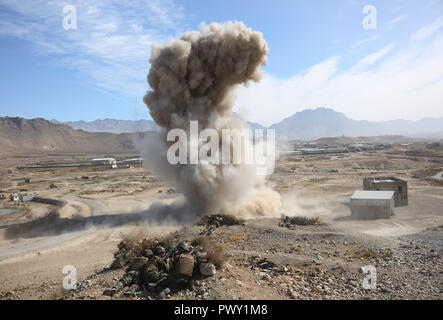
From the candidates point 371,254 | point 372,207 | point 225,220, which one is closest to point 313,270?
point 371,254

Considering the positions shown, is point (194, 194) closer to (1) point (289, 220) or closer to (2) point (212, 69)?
(1) point (289, 220)

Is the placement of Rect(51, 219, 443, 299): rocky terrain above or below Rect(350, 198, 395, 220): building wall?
above

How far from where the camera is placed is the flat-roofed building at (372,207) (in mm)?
29297

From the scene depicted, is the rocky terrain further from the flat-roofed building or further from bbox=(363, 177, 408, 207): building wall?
bbox=(363, 177, 408, 207): building wall

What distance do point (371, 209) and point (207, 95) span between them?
1782 cm

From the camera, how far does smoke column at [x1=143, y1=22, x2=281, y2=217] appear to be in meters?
29.9

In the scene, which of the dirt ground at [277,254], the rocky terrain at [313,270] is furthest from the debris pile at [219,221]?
the rocky terrain at [313,270]

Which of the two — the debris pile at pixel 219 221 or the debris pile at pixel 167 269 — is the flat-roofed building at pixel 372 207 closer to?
the debris pile at pixel 219 221

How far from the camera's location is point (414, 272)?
43.3 ft

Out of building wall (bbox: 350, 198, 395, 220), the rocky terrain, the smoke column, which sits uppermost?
the smoke column

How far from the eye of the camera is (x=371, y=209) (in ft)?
97.7

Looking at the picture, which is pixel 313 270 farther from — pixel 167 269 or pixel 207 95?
pixel 207 95

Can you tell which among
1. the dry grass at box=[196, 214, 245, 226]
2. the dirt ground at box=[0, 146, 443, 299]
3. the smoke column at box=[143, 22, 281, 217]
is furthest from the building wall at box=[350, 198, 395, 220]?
the dry grass at box=[196, 214, 245, 226]

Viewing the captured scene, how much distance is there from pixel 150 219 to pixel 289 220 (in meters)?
14.4
